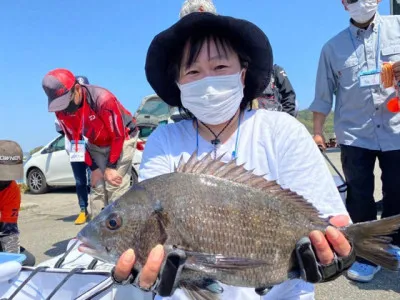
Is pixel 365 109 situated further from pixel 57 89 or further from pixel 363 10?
pixel 57 89

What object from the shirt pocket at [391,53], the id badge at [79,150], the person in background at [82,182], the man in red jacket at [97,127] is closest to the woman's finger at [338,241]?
the shirt pocket at [391,53]

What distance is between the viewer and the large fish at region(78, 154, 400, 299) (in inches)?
58.2

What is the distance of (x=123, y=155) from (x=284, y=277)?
3.51 meters

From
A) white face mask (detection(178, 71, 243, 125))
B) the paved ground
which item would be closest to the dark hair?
white face mask (detection(178, 71, 243, 125))

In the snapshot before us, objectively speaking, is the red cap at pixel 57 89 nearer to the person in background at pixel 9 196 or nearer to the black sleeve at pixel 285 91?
the person in background at pixel 9 196

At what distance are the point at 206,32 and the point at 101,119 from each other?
Answer: 9.15ft

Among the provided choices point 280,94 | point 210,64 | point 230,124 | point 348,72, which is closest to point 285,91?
point 280,94

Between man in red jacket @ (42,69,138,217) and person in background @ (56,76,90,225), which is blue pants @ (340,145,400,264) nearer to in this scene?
man in red jacket @ (42,69,138,217)

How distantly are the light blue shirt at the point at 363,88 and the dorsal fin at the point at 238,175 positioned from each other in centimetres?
215

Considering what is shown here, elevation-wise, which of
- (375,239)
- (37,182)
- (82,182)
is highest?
(375,239)

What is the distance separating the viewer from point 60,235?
20.7 ft

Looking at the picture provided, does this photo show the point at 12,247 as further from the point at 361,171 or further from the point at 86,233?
the point at 361,171

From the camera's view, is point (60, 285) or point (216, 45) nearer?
point (216, 45)

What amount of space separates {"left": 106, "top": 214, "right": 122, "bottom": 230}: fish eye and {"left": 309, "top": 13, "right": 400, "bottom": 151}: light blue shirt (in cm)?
267
